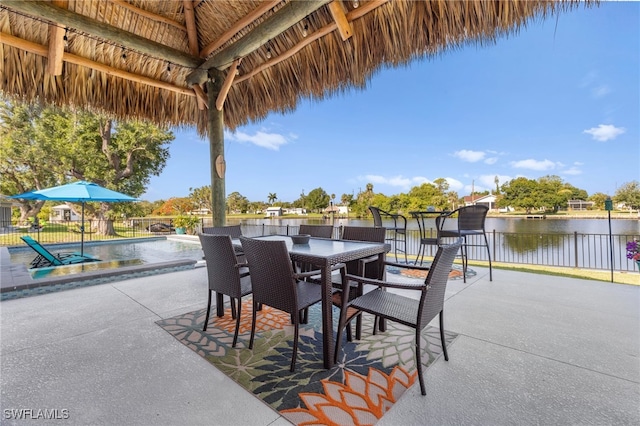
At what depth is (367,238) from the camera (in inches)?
104

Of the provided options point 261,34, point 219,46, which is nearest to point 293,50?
point 261,34

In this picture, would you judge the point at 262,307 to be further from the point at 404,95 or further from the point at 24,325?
the point at 404,95

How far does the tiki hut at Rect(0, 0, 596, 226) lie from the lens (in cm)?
288

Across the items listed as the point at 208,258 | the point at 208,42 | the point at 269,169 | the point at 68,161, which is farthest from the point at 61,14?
the point at 269,169

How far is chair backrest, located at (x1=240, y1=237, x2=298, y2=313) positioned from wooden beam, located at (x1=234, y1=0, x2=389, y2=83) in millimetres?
2888

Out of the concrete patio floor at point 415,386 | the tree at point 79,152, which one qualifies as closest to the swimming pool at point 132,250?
the concrete patio floor at point 415,386

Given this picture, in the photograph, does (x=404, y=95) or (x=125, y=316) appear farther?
(x=404, y=95)

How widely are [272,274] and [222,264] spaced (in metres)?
0.55

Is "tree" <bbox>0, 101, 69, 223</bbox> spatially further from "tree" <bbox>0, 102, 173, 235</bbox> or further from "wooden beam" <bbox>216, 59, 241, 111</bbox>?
"wooden beam" <bbox>216, 59, 241, 111</bbox>

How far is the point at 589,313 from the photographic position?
2.50 m

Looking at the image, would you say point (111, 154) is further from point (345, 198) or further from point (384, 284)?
point (345, 198)

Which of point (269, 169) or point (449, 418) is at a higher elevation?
point (269, 169)

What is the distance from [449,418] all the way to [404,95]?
2705cm

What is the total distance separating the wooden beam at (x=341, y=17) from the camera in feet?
9.71
